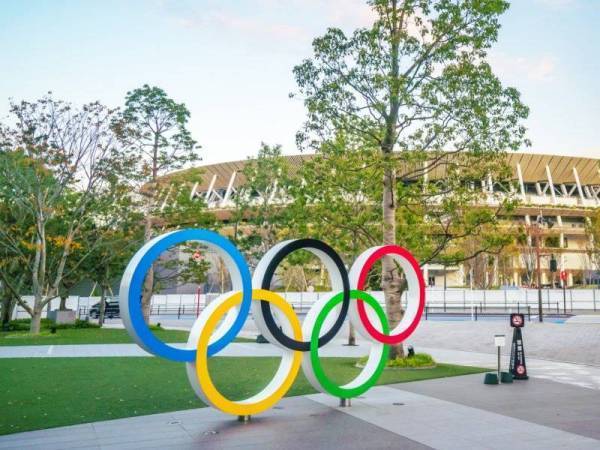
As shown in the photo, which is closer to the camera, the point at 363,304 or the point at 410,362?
the point at 363,304

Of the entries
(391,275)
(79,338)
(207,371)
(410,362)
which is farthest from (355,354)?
(79,338)

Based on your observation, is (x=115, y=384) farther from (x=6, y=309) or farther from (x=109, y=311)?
(x=109, y=311)

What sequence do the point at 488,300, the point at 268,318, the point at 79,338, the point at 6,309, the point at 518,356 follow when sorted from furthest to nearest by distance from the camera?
the point at 488,300 → the point at 6,309 → the point at 79,338 → the point at 518,356 → the point at 268,318

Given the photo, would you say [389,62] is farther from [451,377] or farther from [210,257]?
[210,257]

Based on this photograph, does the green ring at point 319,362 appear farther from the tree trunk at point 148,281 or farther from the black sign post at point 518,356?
the tree trunk at point 148,281

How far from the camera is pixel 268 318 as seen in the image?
9.03 m

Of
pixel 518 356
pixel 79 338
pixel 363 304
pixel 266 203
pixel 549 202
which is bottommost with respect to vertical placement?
pixel 79 338

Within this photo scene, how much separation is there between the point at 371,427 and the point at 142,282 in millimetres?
3698

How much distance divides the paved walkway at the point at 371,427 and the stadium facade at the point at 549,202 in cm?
5509

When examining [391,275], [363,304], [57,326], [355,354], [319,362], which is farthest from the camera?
[57,326]

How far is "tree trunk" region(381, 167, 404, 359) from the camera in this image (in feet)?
49.8

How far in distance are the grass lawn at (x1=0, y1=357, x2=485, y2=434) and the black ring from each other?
1907mm

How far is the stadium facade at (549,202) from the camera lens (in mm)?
66062

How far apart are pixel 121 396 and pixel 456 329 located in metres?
19.2
